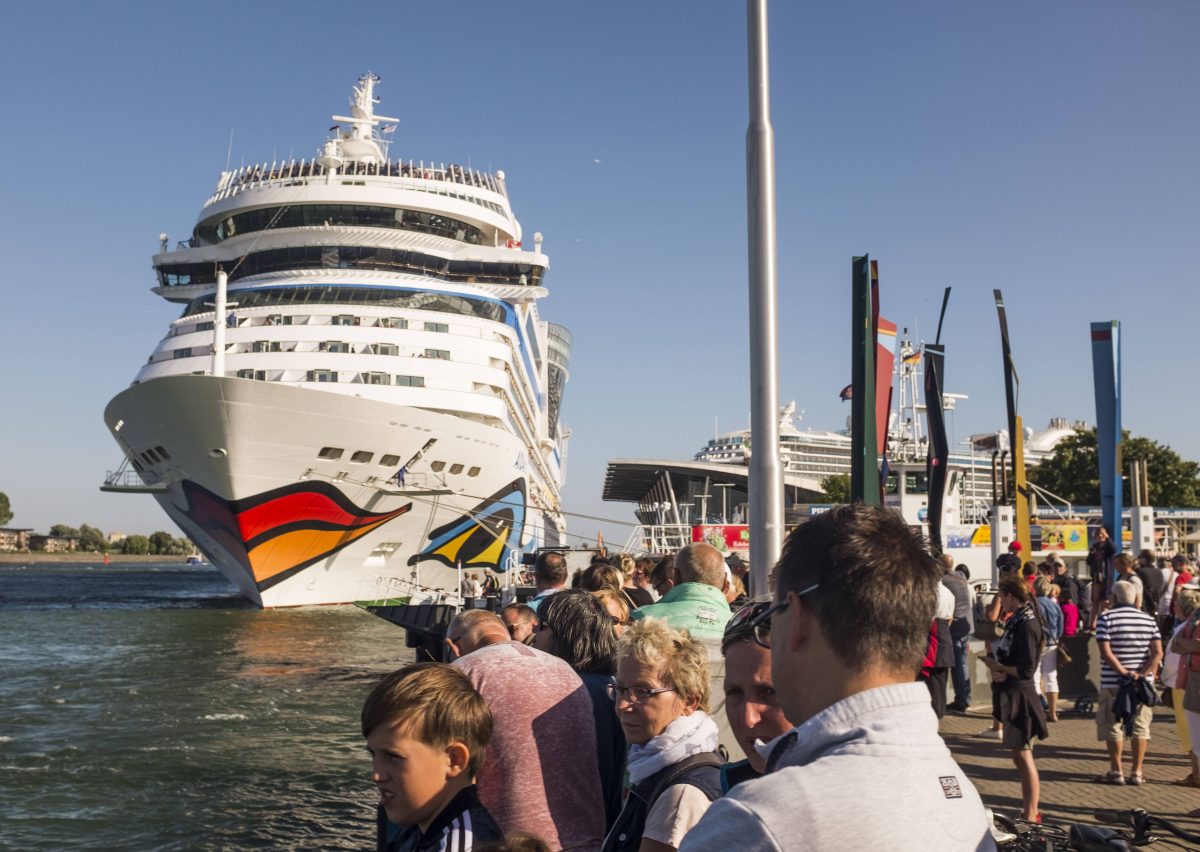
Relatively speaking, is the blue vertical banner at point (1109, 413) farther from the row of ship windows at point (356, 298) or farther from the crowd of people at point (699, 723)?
the row of ship windows at point (356, 298)

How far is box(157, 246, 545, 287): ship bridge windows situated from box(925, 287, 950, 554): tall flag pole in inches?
736

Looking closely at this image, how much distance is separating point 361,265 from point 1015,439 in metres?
20.3

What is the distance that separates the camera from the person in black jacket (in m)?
6.18

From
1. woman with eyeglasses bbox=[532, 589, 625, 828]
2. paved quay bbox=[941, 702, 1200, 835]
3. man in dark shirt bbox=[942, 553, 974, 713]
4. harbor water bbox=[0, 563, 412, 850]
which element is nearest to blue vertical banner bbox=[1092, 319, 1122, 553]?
paved quay bbox=[941, 702, 1200, 835]

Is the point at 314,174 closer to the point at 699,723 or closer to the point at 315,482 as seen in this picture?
the point at 315,482

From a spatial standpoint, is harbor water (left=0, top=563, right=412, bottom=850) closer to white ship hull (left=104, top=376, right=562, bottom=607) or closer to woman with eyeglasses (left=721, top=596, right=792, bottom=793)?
white ship hull (left=104, top=376, right=562, bottom=607)

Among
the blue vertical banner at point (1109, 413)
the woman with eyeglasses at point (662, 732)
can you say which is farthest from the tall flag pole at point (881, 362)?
the woman with eyeglasses at point (662, 732)

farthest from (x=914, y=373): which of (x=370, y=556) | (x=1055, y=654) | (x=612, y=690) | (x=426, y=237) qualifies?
(x=612, y=690)

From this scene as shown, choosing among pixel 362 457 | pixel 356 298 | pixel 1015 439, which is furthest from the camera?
pixel 356 298

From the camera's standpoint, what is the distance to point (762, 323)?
6578 millimetres

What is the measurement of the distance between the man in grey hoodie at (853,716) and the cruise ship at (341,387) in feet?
75.0

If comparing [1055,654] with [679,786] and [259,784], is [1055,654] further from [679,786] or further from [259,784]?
[679,786]

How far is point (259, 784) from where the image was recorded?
32.1 feet

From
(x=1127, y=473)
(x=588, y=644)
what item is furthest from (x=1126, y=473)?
(x=588, y=644)
